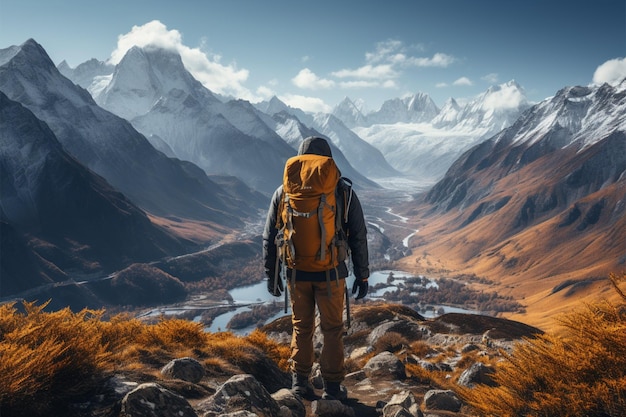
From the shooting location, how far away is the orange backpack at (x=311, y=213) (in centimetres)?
945

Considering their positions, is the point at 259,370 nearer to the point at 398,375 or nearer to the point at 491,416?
the point at 398,375

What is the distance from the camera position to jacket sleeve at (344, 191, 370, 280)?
33.3 ft

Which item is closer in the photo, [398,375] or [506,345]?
[398,375]

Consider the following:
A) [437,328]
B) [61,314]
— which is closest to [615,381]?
[61,314]

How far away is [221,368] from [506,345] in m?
16.9

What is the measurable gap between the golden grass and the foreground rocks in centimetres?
46

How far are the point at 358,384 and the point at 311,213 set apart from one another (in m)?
7.18

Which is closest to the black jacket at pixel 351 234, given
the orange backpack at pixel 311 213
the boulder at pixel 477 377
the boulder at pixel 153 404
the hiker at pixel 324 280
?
the hiker at pixel 324 280

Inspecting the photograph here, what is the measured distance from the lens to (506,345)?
2228 centimetres

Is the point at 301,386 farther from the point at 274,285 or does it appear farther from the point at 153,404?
the point at 153,404

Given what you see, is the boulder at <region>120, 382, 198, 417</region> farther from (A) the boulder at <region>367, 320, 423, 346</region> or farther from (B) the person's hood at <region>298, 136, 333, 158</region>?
(A) the boulder at <region>367, 320, 423, 346</region>

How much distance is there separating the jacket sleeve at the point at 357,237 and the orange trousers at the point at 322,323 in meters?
0.62

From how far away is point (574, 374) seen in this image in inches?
267

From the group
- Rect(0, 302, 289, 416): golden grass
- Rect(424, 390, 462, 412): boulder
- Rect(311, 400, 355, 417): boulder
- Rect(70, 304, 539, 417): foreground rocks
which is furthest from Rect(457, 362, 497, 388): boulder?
Rect(311, 400, 355, 417): boulder
